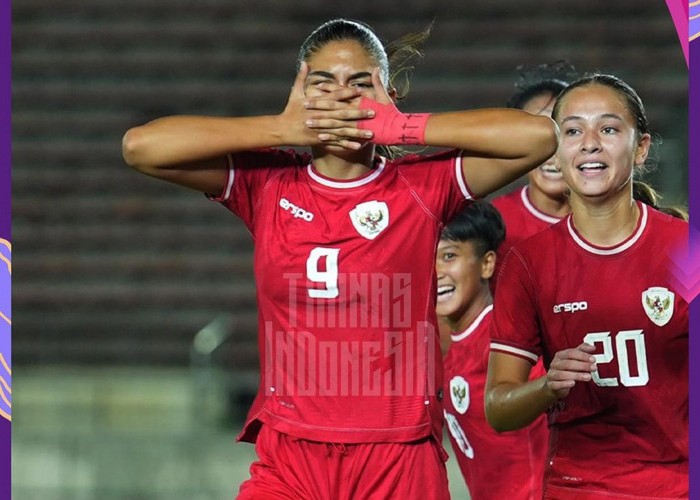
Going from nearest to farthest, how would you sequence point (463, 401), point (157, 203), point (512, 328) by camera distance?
point (512, 328) < point (463, 401) < point (157, 203)

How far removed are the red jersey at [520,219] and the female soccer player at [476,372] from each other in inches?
6.7

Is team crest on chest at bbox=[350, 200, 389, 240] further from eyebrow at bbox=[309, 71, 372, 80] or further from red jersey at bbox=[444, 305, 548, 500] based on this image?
red jersey at bbox=[444, 305, 548, 500]

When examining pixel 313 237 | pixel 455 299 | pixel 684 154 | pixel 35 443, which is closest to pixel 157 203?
pixel 35 443

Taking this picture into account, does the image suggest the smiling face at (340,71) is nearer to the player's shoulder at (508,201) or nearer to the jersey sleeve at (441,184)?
the jersey sleeve at (441,184)

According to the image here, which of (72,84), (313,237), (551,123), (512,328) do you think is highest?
(72,84)

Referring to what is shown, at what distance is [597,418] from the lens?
2.98 m

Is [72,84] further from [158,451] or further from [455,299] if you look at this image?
[455,299]

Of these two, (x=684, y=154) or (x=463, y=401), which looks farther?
(x=684, y=154)

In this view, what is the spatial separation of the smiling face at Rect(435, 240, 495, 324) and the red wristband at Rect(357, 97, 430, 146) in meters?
1.21

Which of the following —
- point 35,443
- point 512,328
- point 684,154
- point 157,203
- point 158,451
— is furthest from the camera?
point 157,203

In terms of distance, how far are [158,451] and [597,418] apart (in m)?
3.98

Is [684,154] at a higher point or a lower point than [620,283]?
higher

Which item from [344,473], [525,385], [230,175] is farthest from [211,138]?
[525,385]

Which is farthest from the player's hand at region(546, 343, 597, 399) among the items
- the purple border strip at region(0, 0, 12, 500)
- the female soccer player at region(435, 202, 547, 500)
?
the purple border strip at region(0, 0, 12, 500)
